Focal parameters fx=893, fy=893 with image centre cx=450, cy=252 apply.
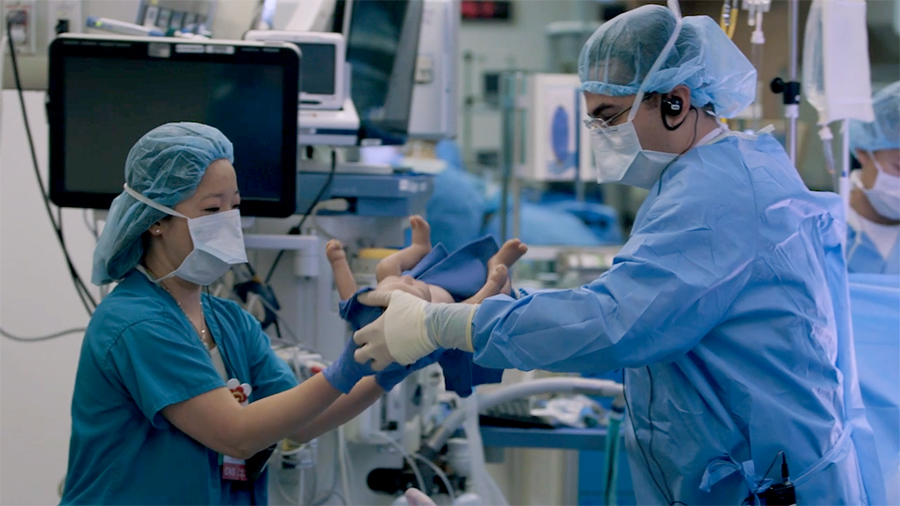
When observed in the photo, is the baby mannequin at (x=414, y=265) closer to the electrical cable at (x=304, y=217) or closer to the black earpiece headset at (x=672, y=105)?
the black earpiece headset at (x=672, y=105)

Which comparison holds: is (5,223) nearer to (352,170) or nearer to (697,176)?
(352,170)

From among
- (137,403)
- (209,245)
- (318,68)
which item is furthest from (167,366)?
(318,68)

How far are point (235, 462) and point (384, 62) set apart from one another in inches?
58.1

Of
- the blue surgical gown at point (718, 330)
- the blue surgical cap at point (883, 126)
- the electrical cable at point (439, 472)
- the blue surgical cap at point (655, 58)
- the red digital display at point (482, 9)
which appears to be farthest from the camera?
the red digital display at point (482, 9)

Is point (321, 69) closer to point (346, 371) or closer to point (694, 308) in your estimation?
point (346, 371)

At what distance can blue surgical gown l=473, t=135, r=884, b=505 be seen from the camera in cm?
132

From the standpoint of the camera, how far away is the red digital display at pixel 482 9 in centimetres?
771

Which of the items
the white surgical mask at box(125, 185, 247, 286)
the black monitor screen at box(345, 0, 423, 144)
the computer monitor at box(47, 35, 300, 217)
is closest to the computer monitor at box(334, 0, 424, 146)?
the black monitor screen at box(345, 0, 423, 144)

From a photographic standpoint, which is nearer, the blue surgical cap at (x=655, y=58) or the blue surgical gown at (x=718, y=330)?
the blue surgical gown at (x=718, y=330)

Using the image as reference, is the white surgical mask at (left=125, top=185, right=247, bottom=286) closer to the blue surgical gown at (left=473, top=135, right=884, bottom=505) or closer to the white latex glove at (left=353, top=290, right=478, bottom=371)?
the white latex glove at (left=353, top=290, right=478, bottom=371)

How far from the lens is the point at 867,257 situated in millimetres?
2578

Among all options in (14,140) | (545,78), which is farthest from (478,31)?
(14,140)

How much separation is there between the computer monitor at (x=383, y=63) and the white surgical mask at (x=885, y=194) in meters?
1.39

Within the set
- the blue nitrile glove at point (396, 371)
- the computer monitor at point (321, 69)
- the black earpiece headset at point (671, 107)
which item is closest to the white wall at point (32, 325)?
the computer monitor at point (321, 69)
